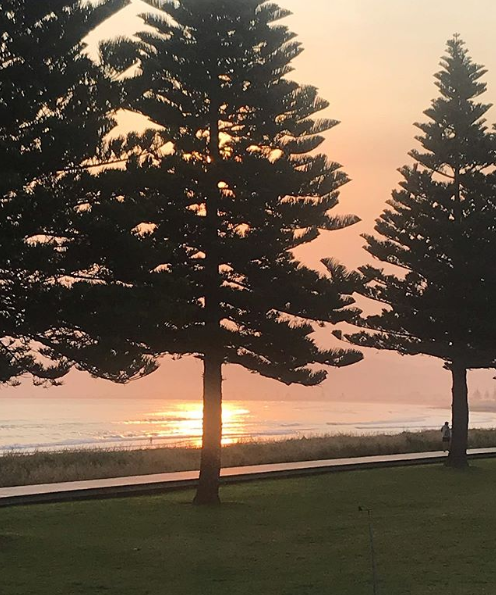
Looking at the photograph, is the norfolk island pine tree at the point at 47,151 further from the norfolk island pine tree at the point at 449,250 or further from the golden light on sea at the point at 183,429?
the golden light on sea at the point at 183,429

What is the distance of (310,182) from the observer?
15.1 m

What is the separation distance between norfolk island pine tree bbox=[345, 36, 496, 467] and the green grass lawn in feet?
Result: 21.4

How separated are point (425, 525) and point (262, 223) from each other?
6.06 metres

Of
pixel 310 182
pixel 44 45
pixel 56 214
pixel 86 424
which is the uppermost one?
pixel 44 45

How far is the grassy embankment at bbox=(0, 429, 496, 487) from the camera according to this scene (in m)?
17.2

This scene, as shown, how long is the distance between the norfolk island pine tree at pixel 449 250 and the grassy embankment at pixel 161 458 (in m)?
3.60

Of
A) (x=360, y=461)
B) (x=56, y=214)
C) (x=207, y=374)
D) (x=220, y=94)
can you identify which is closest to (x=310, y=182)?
(x=220, y=94)

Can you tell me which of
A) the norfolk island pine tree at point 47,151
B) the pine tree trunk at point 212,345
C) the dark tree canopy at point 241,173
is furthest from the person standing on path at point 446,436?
the norfolk island pine tree at point 47,151

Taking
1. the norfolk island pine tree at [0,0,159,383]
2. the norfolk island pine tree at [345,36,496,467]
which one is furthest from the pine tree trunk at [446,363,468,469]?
the norfolk island pine tree at [0,0,159,383]

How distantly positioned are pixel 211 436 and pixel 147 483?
1666 millimetres

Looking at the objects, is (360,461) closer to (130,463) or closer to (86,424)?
(130,463)

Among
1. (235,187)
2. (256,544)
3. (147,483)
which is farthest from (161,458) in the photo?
(256,544)

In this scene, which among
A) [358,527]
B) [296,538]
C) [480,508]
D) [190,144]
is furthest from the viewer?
[190,144]

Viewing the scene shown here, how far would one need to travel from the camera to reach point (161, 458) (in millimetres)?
21078
